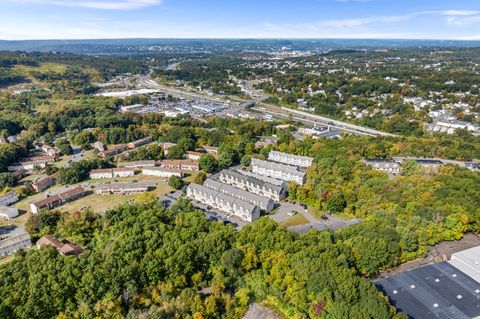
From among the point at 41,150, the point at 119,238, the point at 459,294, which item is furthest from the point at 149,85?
the point at 459,294

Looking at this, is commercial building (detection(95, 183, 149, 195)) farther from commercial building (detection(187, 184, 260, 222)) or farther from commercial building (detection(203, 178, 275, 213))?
commercial building (detection(203, 178, 275, 213))

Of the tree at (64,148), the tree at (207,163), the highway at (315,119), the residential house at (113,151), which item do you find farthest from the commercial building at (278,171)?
the tree at (64,148)

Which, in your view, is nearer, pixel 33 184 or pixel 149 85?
pixel 33 184

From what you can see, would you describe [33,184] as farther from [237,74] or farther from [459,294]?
[237,74]

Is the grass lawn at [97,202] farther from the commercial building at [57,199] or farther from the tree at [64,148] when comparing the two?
the tree at [64,148]

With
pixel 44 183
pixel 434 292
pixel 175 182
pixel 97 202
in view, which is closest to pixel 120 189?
pixel 97 202

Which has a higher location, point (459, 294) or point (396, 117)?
point (396, 117)
